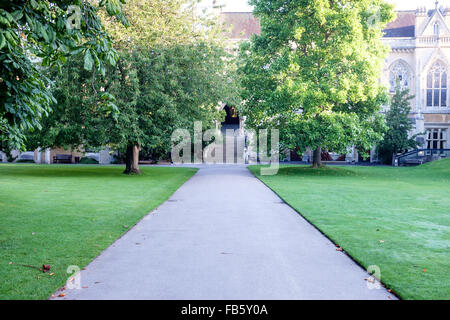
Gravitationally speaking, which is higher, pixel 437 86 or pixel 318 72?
pixel 437 86

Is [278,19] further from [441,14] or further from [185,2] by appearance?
[441,14]

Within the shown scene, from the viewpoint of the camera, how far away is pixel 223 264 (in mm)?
5594

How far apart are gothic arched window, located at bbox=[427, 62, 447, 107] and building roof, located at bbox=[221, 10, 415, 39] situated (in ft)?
18.1

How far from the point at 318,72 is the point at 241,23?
3333 cm

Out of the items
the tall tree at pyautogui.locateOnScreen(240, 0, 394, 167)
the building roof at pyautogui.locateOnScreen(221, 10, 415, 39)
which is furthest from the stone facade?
the tall tree at pyautogui.locateOnScreen(240, 0, 394, 167)

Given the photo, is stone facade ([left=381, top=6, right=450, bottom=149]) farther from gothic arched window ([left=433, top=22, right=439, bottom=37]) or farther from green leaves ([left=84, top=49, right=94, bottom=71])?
green leaves ([left=84, top=49, right=94, bottom=71])

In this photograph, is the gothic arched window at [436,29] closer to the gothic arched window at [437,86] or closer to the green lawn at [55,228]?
the gothic arched window at [437,86]

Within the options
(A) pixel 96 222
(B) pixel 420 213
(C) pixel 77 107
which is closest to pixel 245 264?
(A) pixel 96 222

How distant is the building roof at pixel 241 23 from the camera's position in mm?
53250

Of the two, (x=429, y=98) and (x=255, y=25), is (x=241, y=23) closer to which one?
(x=255, y=25)

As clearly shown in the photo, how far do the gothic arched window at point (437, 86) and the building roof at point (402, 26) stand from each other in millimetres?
5606

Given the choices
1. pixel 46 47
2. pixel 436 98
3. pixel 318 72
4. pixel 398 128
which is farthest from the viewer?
pixel 436 98

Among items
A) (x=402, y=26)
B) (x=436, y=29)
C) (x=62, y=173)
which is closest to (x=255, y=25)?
(x=402, y=26)
